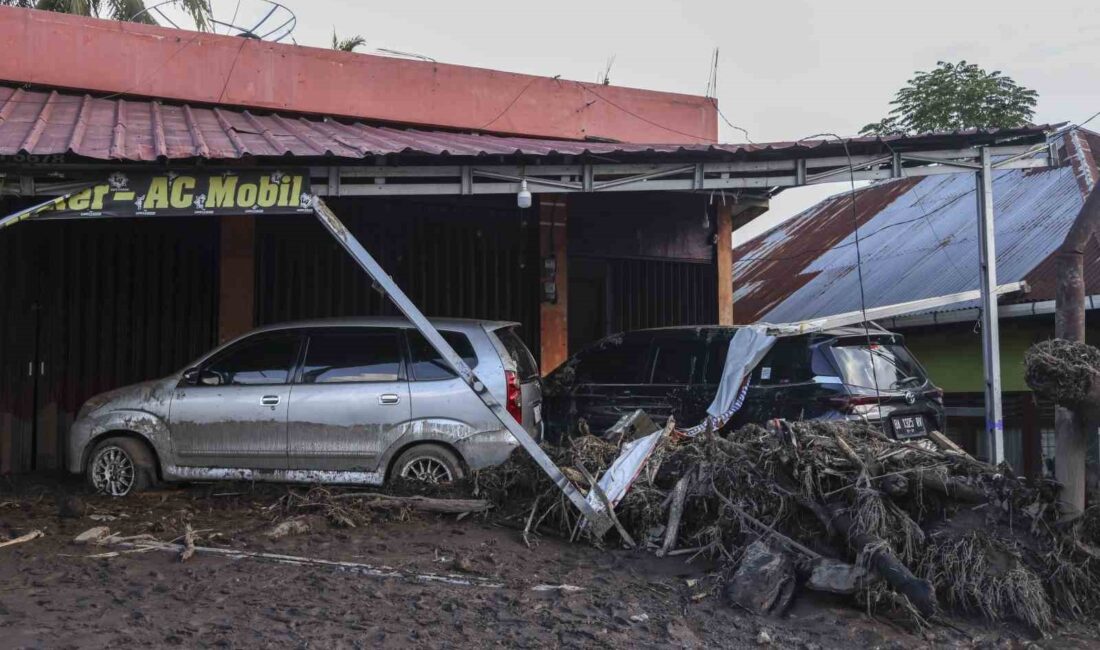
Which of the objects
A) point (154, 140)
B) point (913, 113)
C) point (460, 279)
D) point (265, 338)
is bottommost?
point (265, 338)

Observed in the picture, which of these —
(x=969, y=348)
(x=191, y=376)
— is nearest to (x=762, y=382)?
(x=191, y=376)

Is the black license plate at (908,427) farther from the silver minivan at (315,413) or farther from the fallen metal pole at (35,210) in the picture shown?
the fallen metal pole at (35,210)

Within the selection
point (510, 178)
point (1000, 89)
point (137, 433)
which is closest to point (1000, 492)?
point (510, 178)

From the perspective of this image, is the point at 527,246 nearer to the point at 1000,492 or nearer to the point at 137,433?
the point at 137,433

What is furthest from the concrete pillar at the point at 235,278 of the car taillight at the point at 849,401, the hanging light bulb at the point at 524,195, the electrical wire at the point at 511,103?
the car taillight at the point at 849,401

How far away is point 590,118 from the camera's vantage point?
12156mm

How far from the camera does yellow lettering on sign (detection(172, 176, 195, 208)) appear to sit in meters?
6.85

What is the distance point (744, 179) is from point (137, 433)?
18.7ft

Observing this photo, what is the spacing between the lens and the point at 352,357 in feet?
25.5

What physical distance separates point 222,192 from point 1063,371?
18.9 ft

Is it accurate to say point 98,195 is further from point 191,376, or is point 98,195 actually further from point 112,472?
point 112,472

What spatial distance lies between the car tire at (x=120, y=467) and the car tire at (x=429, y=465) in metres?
2.18

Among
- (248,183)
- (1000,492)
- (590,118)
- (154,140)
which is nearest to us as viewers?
(1000,492)

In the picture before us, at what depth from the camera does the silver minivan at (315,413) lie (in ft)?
24.4
